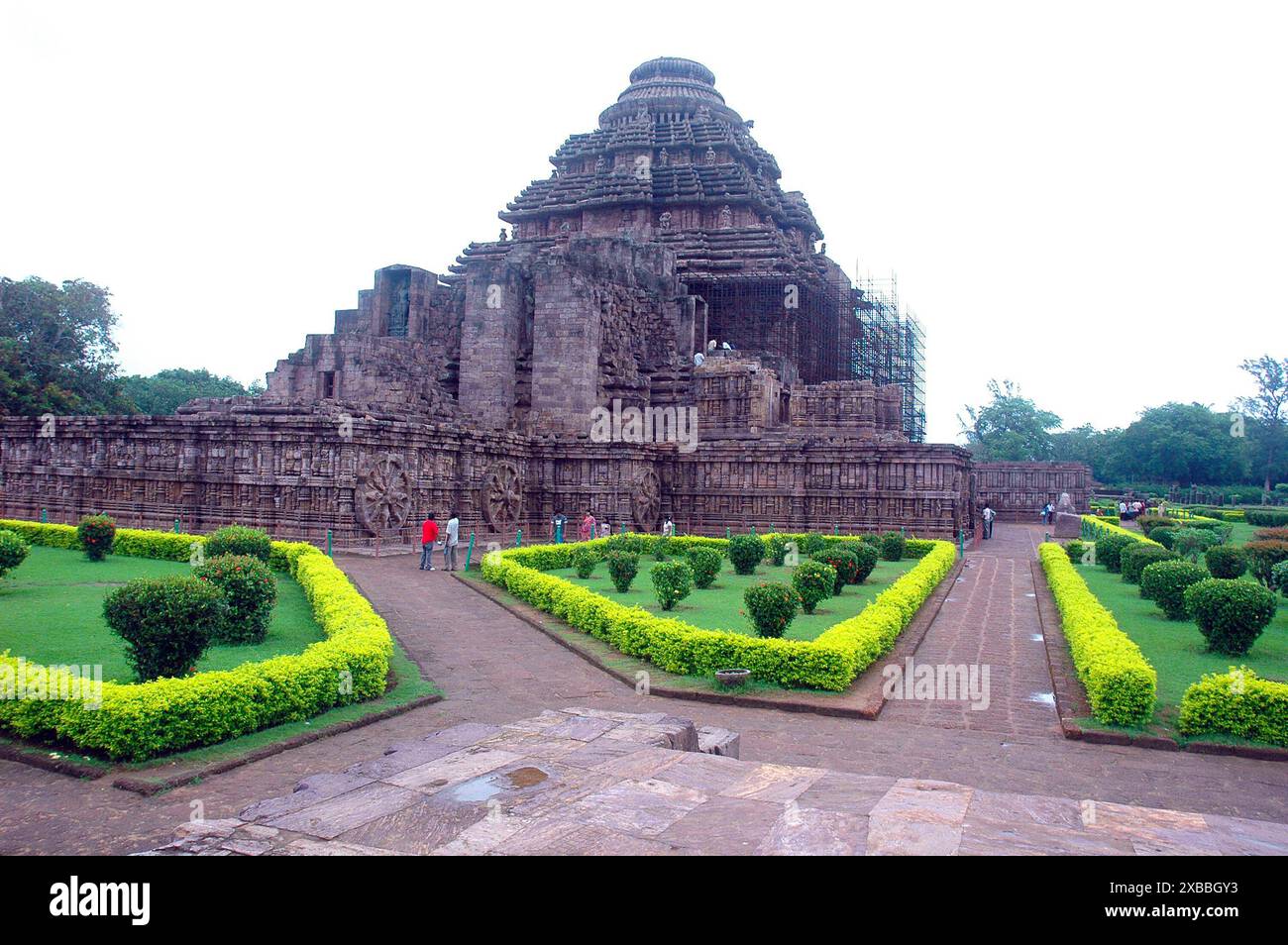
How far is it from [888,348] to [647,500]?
21.3m

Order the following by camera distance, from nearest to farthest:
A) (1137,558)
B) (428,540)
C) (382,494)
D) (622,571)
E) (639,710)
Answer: (639,710) → (622,571) → (428,540) → (1137,558) → (382,494)

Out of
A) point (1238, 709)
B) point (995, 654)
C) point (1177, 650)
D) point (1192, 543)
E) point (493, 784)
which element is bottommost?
point (995, 654)

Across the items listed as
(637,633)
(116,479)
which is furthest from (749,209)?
(637,633)

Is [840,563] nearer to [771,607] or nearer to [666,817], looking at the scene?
[771,607]

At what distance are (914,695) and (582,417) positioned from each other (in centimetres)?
2411

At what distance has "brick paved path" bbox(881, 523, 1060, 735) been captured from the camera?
9.01 m

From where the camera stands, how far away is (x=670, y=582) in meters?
13.7

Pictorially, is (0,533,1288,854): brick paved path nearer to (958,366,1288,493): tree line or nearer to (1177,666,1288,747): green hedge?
(1177,666,1288,747): green hedge

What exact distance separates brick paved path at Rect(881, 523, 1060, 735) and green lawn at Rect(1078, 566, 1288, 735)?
1136 millimetres

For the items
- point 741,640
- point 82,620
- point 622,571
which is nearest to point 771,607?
point 741,640

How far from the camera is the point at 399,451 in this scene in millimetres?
21656

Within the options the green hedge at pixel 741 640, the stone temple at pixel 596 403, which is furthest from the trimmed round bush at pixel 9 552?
the stone temple at pixel 596 403

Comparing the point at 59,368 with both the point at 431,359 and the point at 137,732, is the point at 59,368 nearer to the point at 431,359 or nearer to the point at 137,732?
the point at 431,359

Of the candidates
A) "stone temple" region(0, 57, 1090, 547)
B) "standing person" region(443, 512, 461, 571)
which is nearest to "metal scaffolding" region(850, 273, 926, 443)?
"stone temple" region(0, 57, 1090, 547)
